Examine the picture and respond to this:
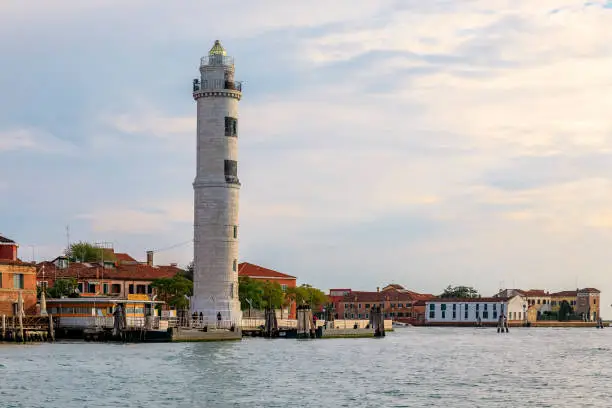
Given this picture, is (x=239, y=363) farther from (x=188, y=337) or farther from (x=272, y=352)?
(x=188, y=337)

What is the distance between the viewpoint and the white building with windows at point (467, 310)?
182 m

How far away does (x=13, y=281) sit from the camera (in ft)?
246

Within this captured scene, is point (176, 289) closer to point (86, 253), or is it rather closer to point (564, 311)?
point (86, 253)

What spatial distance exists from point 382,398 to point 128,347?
2943 cm

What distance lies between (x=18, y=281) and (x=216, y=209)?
14703mm

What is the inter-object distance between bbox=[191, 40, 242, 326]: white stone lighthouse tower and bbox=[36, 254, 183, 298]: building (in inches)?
607

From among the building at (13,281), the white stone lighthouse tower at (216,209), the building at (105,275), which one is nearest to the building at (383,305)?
the building at (105,275)

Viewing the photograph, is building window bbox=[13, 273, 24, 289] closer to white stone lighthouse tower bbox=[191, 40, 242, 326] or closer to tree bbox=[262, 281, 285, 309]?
white stone lighthouse tower bbox=[191, 40, 242, 326]

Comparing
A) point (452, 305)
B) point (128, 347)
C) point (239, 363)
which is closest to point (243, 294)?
point (128, 347)

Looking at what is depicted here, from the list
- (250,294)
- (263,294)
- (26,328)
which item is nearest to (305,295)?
(263,294)

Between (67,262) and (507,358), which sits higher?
(67,262)

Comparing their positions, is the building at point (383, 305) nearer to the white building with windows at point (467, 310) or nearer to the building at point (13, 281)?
the white building with windows at point (467, 310)

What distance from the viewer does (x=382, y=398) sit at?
129 ft

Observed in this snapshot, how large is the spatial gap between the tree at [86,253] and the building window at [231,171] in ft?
125
